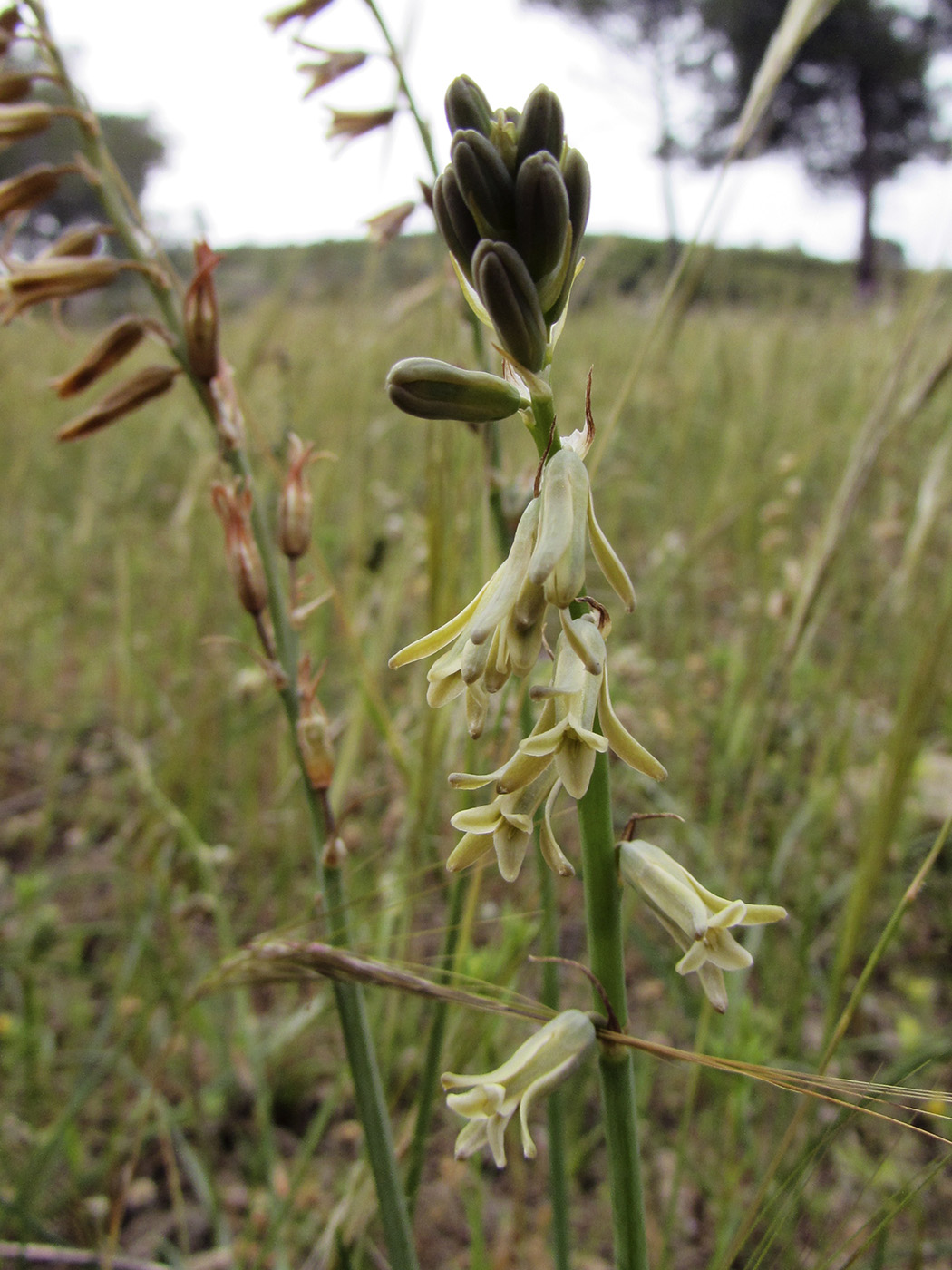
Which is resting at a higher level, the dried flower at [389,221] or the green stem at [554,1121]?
the dried flower at [389,221]

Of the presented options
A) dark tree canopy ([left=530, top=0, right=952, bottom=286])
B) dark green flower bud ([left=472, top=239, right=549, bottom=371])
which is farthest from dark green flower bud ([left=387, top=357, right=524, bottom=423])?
dark tree canopy ([left=530, top=0, right=952, bottom=286])

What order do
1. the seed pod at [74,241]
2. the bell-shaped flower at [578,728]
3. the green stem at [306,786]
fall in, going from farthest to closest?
1. the seed pod at [74,241]
2. the green stem at [306,786]
3. the bell-shaped flower at [578,728]

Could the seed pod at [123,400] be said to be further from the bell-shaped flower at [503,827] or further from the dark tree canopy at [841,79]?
the dark tree canopy at [841,79]

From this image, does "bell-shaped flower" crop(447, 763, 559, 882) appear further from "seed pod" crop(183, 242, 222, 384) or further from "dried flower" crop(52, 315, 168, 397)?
"dried flower" crop(52, 315, 168, 397)

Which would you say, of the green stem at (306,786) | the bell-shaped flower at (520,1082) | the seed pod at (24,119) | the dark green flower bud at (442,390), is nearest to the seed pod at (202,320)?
the green stem at (306,786)

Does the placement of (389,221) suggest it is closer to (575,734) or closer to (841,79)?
(575,734)

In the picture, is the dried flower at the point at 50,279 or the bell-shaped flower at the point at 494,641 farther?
the dried flower at the point at 50,279

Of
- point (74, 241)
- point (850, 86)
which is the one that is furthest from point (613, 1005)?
point (850, 86)

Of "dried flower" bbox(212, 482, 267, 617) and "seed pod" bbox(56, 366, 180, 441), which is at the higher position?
"seed pod" bbox(56, 366, 180, 441)
